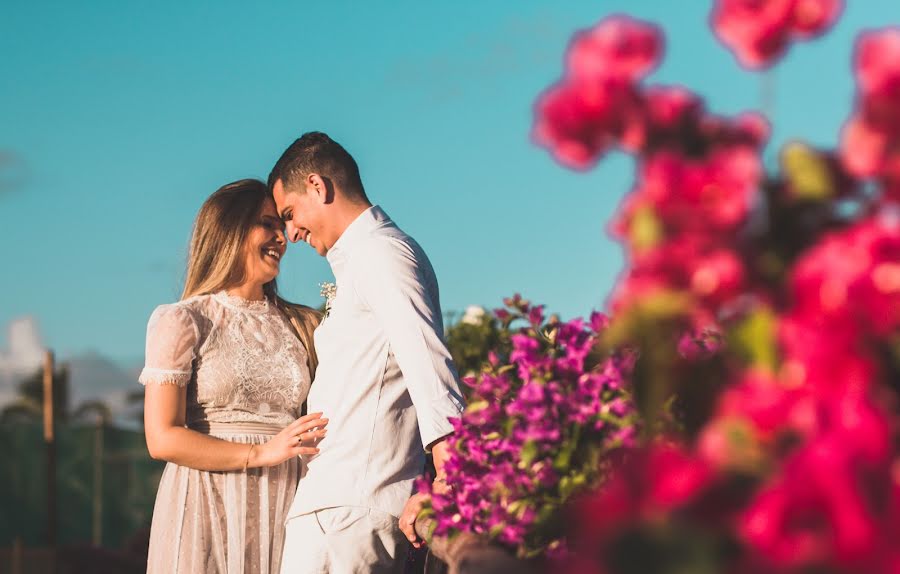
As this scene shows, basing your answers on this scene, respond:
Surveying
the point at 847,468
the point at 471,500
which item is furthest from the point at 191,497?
the point at 847,468

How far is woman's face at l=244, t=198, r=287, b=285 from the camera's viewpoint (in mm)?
4625

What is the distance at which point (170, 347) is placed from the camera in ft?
14.3

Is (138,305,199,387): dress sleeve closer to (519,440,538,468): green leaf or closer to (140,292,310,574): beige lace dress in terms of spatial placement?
(140,292,310,574): beige lace dress

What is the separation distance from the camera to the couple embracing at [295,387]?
12.1 ft

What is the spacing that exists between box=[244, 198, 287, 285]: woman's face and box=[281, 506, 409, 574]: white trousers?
1283 mm

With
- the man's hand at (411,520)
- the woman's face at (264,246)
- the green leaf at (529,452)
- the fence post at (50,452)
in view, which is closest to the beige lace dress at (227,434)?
the woman's face at (264,246)

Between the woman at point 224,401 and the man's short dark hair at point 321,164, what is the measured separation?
1.01ft

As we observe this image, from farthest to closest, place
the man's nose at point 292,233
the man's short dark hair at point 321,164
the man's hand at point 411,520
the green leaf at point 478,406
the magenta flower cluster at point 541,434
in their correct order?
the man's nose at point 292,233 → the man's short dark hair at point 321,164 → the man's hand at point 411,520 → the green leaf at point 478,406 → the magenta flower cluster at point 541,434

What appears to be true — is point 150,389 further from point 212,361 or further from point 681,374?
point 681,374

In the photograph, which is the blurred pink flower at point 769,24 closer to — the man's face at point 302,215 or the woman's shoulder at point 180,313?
the man's face at point 302,215

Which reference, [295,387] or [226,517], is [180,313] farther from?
[226,517]

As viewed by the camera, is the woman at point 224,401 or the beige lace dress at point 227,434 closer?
the woman at point 224,401

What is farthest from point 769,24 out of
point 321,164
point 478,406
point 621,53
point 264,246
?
point 264,246

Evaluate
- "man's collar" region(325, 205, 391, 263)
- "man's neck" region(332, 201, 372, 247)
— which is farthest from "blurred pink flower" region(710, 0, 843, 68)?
"man's neck" region(332, 201, 372, 247)
